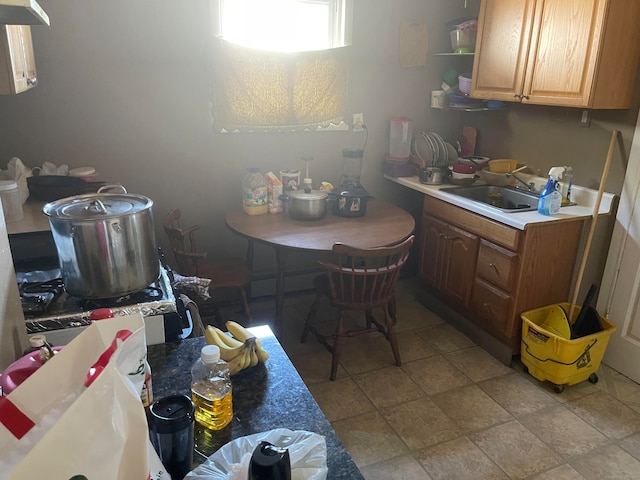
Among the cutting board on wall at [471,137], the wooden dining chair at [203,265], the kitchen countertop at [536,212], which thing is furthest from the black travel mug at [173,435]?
the cutting board on wall at [471,137]

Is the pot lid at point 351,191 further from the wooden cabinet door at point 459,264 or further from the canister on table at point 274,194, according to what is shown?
the wooden cabinet door at point 459,264

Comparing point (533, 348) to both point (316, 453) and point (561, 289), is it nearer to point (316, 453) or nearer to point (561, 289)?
point (561, 289)

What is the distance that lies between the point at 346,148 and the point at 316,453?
2.72 m

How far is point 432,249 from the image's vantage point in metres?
3.15

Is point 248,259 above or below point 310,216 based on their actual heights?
below

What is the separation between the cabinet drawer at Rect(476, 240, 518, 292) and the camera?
251 cm

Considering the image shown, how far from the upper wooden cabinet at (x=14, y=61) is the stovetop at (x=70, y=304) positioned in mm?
702

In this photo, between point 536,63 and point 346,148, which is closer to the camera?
point 536,63

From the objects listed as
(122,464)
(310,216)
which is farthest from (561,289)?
(122,464)

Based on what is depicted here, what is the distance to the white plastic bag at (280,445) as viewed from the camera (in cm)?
78

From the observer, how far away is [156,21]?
2.64 m

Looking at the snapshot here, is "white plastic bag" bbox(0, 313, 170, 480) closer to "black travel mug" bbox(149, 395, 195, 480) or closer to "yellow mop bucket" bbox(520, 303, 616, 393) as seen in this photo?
"black travel mug" bbox(149, 395, 195, 480)

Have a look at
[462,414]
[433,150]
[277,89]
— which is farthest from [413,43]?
[462,414]

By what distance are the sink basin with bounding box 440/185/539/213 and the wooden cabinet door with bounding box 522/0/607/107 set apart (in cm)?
59
